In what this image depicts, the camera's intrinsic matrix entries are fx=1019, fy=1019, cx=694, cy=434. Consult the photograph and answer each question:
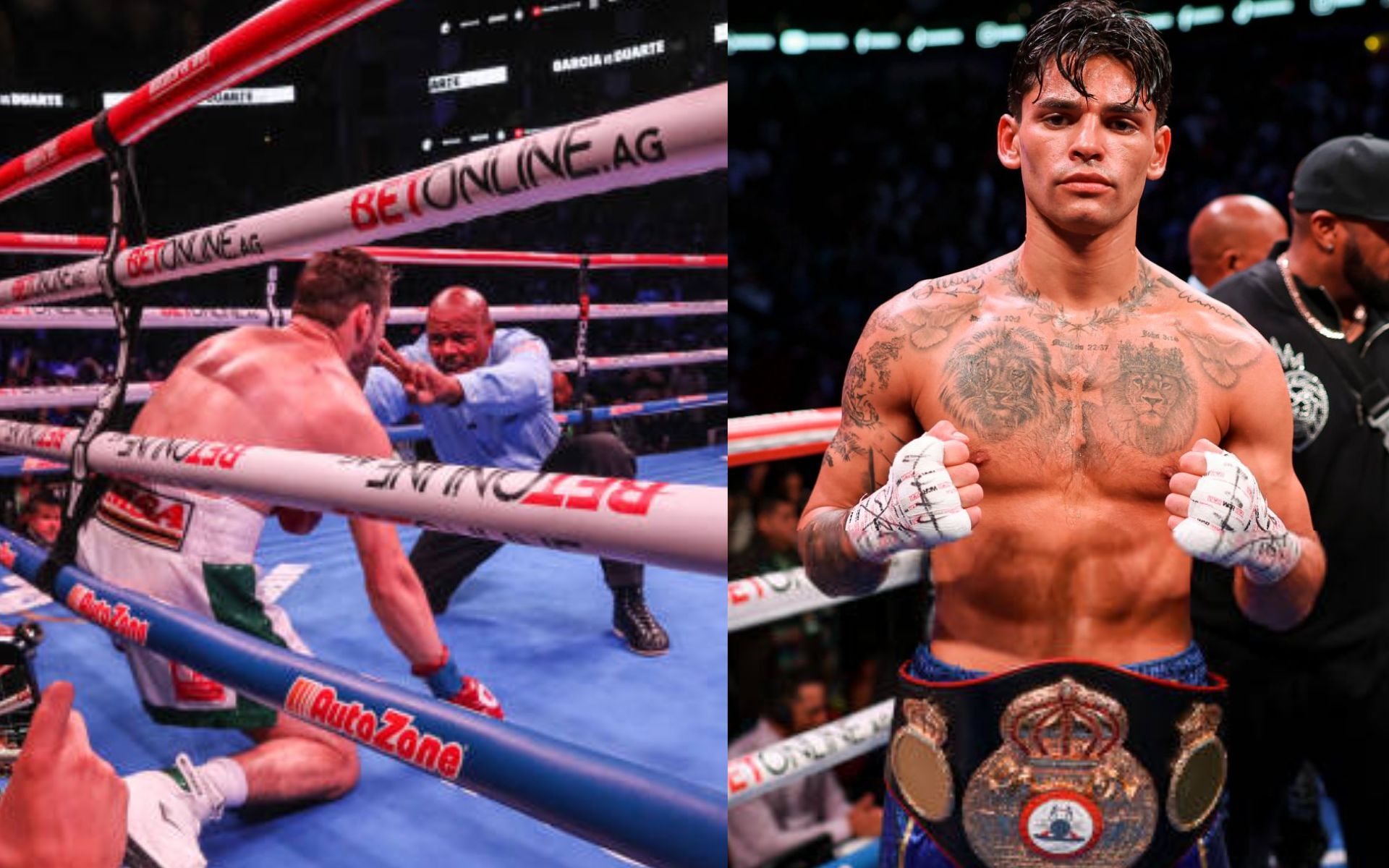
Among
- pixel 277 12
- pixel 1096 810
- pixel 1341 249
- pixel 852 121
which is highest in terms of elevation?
pixel 852 121

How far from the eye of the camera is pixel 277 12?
1528 millimetres

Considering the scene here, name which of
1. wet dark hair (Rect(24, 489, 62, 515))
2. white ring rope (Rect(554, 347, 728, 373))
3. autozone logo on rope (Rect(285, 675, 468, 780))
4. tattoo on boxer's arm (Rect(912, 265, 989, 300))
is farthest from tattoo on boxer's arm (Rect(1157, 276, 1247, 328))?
wet dark hair (Rect(24, 489, 62, 515))

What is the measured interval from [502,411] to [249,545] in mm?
1310

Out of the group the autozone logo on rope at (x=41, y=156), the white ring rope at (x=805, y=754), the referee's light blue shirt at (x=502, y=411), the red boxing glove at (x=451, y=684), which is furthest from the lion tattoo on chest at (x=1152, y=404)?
the referee's light blue shirt at (x=502, y=411)

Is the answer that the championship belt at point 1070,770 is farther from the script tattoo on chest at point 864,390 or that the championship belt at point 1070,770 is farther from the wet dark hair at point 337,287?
the wet dark hair at point 337,287

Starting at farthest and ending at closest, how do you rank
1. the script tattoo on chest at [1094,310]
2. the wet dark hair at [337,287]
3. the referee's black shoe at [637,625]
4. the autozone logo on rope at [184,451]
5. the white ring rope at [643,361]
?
1. the white ring rope at [643,361]
2. the referee's black shoe at [637,625]
3. the wet dark hair at [337,287]
4. the autozone logo on rope at [184,451]
5. the script tattoo on chest at [1094,310]

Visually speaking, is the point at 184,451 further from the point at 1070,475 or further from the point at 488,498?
the point at 1070,475

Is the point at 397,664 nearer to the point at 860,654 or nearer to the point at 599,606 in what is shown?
the point at 599,606

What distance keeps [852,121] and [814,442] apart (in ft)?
26.1

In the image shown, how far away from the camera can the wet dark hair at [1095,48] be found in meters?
1.25

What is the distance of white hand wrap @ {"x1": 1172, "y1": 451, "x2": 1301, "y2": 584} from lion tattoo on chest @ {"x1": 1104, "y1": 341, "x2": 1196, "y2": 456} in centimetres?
13

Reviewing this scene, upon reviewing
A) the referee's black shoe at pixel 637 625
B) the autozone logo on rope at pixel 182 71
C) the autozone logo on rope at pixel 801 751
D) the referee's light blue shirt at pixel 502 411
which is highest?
the autozone logo on rope at pixel 182 71

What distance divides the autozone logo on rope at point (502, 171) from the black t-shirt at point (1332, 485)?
1446 millimetres

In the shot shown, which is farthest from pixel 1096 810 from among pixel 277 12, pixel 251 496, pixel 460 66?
pixel 460 66
